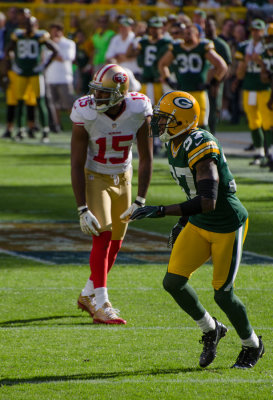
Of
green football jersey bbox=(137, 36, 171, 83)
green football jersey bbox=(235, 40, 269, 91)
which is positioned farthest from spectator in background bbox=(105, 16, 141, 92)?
green football jersey bbox=(235, 40, 269, 91)

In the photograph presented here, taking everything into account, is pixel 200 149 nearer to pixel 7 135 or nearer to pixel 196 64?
pixel 196 64

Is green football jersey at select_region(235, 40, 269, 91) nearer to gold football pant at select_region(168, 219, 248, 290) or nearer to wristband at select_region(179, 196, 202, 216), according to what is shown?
gold football pant at select_region(168, 219, 248, 290)

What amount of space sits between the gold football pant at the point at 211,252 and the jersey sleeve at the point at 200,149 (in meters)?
0.43

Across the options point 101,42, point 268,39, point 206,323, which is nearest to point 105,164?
point 206,323

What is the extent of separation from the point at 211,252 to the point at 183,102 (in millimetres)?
881

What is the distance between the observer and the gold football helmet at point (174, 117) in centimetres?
548

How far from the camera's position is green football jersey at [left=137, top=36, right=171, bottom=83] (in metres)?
16.2

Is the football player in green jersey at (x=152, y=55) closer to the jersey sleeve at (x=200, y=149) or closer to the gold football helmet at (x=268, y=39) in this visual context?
the gold football helmet at (x=268, y=39)

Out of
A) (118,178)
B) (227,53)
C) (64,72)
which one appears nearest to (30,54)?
(64,72)

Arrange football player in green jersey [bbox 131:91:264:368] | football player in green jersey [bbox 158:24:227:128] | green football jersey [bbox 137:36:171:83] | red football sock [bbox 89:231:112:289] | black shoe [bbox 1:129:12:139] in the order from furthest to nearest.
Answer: black shoe [bbox 1:129:12:139], green football jersey [bbox 137:36:171:83], football player in green jersey [bbox 158:24:227:128], red football sock [bbox 89:231:112:289], football player in green jersey [bbox 131:91:264:368]

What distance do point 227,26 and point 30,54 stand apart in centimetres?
597

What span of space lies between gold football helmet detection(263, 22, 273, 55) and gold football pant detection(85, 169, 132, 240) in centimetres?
689

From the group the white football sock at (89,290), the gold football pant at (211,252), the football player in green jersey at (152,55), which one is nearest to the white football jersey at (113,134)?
the white football sock at (89,290)

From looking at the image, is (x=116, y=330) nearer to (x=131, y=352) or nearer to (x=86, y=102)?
(x=131, y=352)
